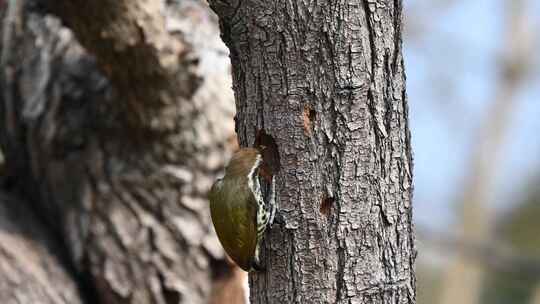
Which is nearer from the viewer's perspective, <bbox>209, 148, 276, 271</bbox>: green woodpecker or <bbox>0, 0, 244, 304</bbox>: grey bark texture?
<bbox>209, 148, 276, 271</bbox>: green woodpecker

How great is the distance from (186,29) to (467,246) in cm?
724

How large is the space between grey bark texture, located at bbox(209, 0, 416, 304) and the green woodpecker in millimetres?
40

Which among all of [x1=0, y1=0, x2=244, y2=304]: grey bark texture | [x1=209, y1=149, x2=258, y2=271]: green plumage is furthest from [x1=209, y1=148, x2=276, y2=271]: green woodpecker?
[x1=0, y1=0, x2=244, y2=304]: grey bark texture

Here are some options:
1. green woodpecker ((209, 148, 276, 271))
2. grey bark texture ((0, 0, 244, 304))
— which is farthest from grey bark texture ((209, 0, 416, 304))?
grey bark texture ((0, 0, 244, 304))

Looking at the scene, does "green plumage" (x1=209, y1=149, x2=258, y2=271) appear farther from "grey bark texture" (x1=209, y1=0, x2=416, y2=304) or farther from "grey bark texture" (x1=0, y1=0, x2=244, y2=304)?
"grey bark texture" (x1=0, y1=0, x2=244, y2=304)

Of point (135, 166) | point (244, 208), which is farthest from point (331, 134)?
point (135, 166)

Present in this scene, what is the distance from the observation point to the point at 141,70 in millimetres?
3336

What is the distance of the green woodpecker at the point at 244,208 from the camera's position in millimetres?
1979

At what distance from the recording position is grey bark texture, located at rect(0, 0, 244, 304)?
11.5 ft

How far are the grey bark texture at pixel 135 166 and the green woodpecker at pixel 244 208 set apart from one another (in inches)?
55.9

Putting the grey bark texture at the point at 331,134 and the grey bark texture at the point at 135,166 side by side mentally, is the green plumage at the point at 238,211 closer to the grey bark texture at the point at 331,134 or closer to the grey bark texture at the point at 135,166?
the grey bark texture at the point at 331,134

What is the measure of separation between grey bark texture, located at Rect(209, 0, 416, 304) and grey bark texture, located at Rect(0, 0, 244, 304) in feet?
4.88

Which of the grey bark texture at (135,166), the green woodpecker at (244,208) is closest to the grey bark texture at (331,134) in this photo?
the green woodpecker at (244,208)

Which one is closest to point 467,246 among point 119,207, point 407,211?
point 119,207
